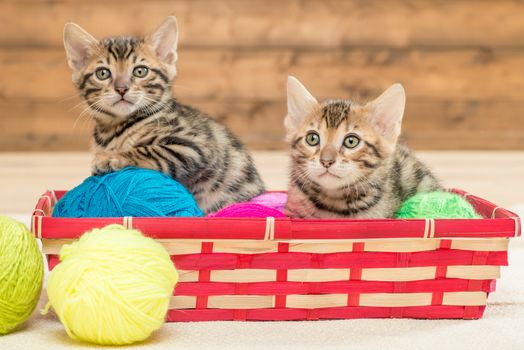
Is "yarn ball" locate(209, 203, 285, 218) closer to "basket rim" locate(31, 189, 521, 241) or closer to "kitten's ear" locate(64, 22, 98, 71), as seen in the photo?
"basket rim" locate(31, 189, 521, 241)

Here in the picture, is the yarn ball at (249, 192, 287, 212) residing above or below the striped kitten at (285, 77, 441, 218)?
below

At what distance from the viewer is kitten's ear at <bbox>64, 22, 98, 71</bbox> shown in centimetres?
190

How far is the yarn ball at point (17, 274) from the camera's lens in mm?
1408

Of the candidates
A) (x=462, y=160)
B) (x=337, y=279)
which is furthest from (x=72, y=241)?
(x=462, y=160)

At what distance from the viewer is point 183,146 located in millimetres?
1831

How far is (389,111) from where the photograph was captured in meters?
1.70

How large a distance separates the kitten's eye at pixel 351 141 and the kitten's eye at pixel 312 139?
64 millimetres

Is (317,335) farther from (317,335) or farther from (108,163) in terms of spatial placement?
(108,163)

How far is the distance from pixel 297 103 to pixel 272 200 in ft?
0.98

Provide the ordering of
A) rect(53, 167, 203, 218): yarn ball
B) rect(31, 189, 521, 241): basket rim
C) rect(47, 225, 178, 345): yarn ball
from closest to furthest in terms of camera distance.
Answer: rect(47, 225, 178, 345): yarn ball
rect(31, 189, 521, 241): basket rim
rect(53, 167, 203, 218): yarn ball

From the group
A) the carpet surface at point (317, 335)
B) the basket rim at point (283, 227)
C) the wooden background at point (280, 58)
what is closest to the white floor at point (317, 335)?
the carpet surface at point (317, 335)

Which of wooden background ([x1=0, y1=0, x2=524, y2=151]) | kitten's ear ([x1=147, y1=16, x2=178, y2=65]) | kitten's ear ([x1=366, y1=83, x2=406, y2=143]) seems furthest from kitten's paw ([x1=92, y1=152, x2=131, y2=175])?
wooden background ([x1=0, y1=0, x2=524, y2=151])

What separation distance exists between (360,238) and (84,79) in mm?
836

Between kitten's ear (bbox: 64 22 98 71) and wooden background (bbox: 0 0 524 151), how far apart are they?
2419 mm
